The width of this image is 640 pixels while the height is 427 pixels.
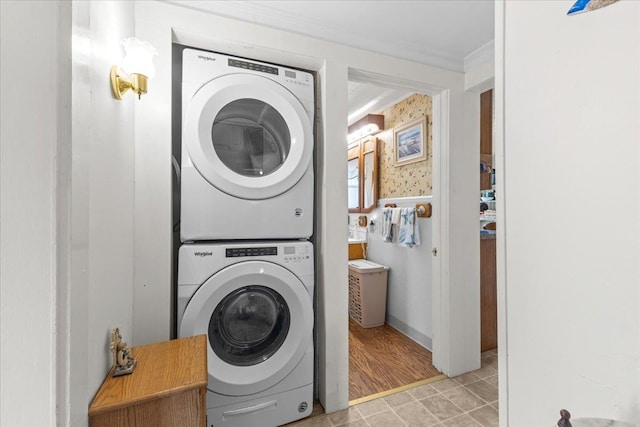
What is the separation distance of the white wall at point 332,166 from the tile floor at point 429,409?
0.30 feet

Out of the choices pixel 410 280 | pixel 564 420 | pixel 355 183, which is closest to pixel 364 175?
pixel 355 183

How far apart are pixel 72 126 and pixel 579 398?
1.26 meters

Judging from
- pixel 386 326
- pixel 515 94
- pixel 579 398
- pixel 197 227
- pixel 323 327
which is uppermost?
pixel 515 94

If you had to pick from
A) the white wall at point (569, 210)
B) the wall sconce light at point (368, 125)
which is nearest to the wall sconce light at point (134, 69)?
the white wall at point (569, 210)

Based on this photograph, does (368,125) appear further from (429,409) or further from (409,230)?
(429,409)

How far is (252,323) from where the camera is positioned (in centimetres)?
147

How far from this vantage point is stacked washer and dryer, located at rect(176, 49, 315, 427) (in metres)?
1.34

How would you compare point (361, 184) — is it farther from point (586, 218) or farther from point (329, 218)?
point (586, 218)

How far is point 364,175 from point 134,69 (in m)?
2.83

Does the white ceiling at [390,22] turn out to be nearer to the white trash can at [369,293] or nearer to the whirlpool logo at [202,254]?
the whirlpool logo at [202,254]

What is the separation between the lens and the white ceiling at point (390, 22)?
1477mm

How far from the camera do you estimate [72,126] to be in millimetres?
610

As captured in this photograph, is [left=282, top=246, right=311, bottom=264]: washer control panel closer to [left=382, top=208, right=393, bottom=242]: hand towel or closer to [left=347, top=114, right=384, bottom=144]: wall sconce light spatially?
[left=382, top=208, right=393, bottom=242]: hand towel

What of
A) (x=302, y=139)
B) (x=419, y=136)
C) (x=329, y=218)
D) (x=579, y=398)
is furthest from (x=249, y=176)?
(x=419, y=136)
